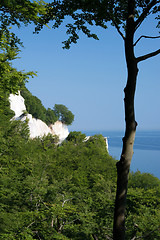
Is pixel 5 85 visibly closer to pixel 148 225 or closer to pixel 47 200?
pixel 47 200

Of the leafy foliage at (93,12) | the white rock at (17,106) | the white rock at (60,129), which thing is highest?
the white rock at (60,129)

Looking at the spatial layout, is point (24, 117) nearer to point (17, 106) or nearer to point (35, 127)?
point (17, 106)

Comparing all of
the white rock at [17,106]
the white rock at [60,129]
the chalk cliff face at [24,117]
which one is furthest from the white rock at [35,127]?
the white rock at [60,129]

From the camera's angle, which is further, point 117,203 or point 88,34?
point 88,34

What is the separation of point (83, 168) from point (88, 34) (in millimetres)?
28221

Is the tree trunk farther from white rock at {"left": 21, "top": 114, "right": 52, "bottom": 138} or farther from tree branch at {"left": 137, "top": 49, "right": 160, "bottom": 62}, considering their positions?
white rock at {"left": 21, "top": 114, "right": 52, "bottom": 138}

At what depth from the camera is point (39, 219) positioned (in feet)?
31.1

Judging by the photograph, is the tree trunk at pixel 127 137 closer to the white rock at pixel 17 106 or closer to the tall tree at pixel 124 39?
the tall tree at pixel 124 39

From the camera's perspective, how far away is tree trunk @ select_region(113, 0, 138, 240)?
4.35 meters

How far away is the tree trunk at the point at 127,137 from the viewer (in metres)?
4.35

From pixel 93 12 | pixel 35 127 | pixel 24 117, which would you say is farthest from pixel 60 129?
pixel 93 12

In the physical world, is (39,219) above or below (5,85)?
below

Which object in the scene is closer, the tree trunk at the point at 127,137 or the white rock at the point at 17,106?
the tree trunk at the point at 127,137

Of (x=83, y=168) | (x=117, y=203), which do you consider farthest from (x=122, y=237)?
(x=83, y=168)
